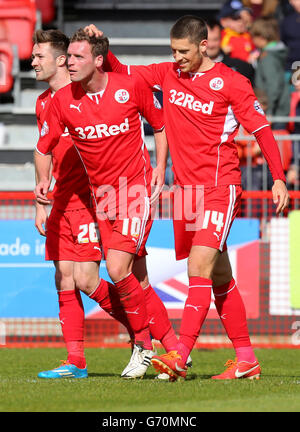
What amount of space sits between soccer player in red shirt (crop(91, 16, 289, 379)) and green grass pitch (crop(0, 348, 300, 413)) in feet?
1.11

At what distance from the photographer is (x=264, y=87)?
1275cm

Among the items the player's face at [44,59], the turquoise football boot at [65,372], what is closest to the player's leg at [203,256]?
the turquoise football boot at [65,372]

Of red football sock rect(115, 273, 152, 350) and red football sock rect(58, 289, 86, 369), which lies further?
red football sock rect(58, 289, 86, 369)

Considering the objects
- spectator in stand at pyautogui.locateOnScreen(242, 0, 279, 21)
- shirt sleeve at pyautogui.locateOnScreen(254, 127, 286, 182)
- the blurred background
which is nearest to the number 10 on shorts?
shirt sleeve at pyautogui.locateOnScreen(254, 127, 286, 182)

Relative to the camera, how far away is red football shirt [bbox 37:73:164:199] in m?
6.95

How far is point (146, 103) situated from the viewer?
23.3 ft

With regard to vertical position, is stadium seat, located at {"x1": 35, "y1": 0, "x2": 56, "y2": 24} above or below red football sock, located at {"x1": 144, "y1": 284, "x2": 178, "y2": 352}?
above

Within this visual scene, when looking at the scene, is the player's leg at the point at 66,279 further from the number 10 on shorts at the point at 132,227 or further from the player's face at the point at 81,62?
the player's face at the point at 81,62

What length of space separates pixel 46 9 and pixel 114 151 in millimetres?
9079

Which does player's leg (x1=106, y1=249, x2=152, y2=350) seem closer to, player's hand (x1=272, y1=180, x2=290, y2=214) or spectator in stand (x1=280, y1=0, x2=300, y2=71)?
player's hand (x1=272, y1=180, x2=290, y2=214)

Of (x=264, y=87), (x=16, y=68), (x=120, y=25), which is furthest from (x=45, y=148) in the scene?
(x=120, y=25)

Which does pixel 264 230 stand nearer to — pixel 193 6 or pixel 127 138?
pixel 127 138

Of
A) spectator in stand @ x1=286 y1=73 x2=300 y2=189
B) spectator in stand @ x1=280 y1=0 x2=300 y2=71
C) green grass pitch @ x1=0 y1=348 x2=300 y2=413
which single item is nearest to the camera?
green grass pitch @ x1=0 y1=348 x2=300 y2=413
